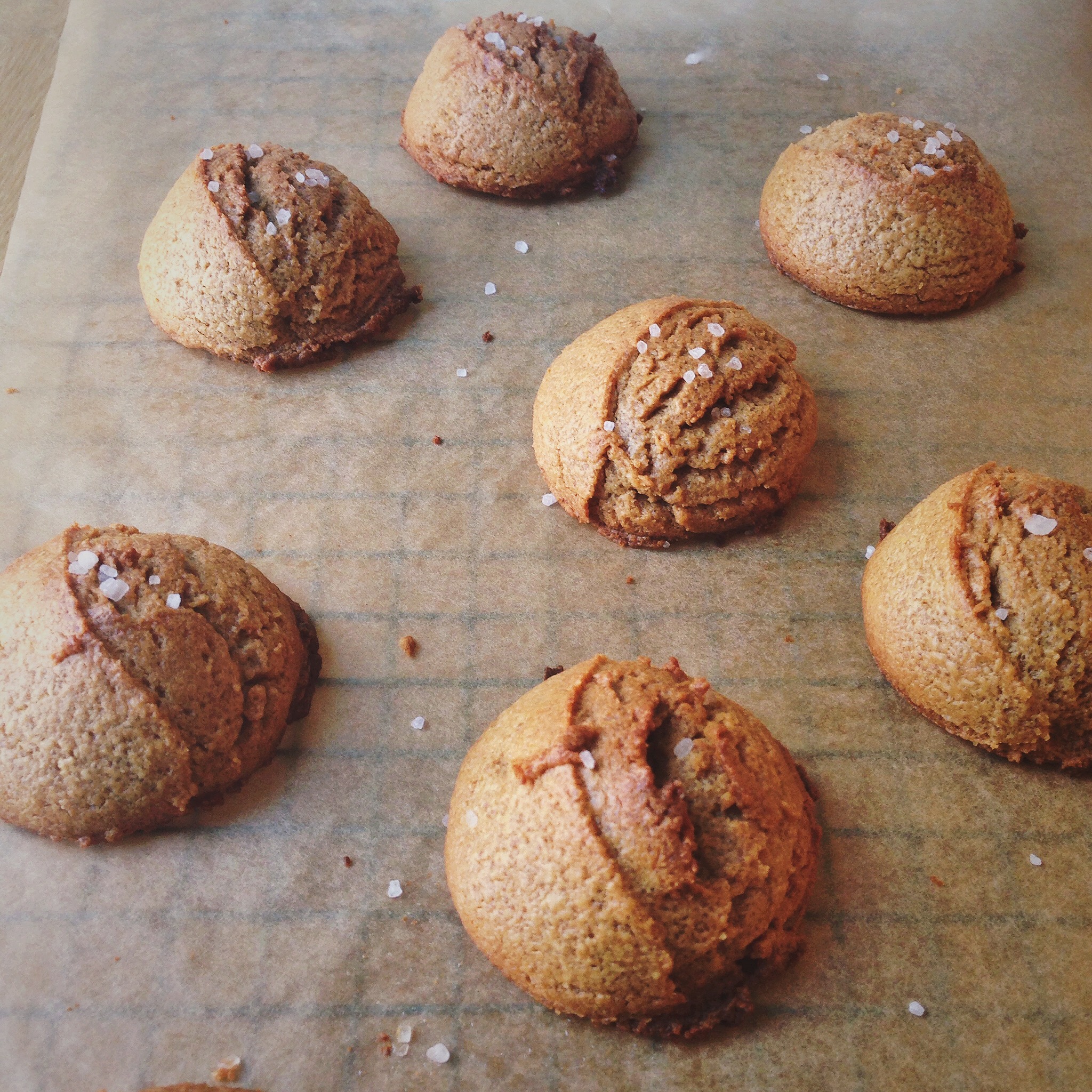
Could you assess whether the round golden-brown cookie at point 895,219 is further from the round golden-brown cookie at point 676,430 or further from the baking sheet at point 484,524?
the round golden-brown cookie at point 676,430

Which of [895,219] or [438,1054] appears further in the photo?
[895,219]

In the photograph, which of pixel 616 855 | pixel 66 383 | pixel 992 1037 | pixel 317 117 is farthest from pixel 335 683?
pixel 317 117

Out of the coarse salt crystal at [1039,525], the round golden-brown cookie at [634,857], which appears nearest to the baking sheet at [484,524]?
the round golden-brown cookie at [634,857]

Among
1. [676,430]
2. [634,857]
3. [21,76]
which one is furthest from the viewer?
[21,76]

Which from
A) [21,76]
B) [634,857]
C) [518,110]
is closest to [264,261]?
[518,110]

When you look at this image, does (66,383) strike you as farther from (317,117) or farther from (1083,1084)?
(1083,1084)

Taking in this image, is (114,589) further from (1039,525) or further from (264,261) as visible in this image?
(1039,525)

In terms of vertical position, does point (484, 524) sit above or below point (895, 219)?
below
